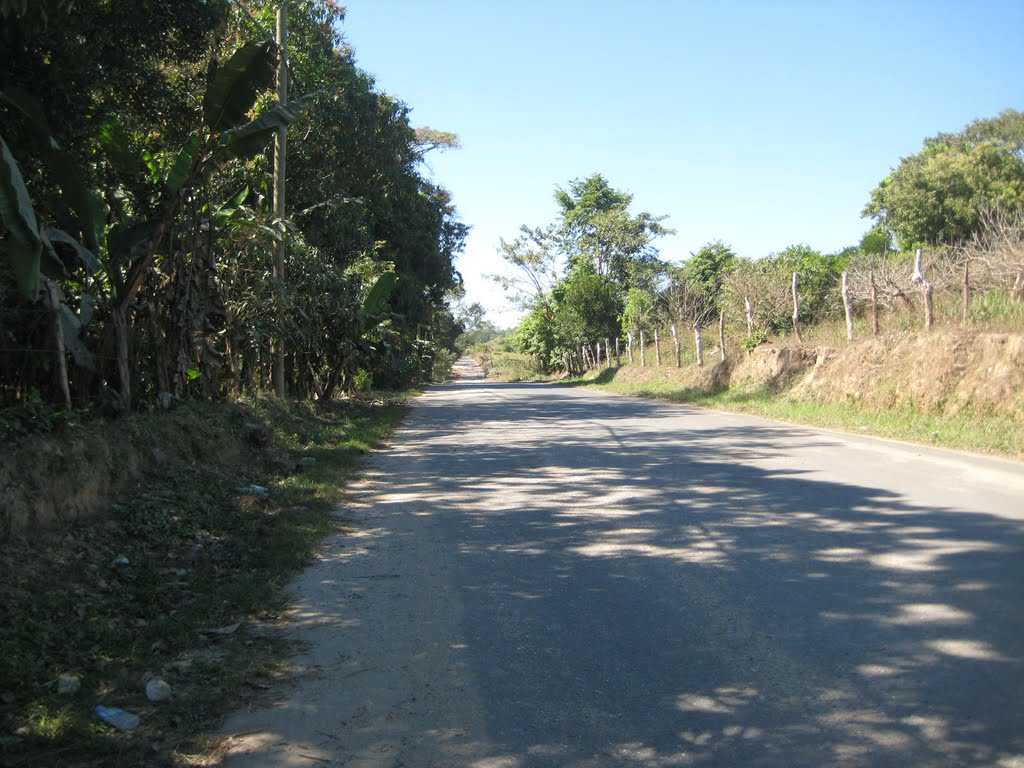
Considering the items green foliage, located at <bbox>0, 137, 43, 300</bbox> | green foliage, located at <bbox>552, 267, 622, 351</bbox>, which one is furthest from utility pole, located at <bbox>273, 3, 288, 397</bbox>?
green foliage, located at <bbox>552, 267, 622, 351</bbox>

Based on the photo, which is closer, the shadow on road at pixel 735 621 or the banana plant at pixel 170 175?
the shadow on road at pixel 735 621

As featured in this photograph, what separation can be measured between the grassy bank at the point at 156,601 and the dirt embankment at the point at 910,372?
11129mm

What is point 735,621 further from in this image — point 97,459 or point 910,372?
point 910,372

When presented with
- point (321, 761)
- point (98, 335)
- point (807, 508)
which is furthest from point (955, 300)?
point (321, 761)

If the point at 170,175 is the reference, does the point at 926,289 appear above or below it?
below

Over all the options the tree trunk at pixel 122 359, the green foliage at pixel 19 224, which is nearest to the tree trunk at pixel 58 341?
the tree trunk at pixel 122 359

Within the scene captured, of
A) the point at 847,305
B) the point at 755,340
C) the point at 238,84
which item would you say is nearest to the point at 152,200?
the point at 238,84

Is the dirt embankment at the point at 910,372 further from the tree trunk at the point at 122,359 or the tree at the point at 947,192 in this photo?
the tree at the point at 947,192

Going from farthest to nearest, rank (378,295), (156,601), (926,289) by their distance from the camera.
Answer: (378,295) → (926,289) → (156,601)

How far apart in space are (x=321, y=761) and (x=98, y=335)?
25.3ft

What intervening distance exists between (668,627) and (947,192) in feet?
112

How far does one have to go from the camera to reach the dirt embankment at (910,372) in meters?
14.5

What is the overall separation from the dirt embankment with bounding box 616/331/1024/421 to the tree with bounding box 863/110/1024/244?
1370 cm

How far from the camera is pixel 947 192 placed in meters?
33.8
